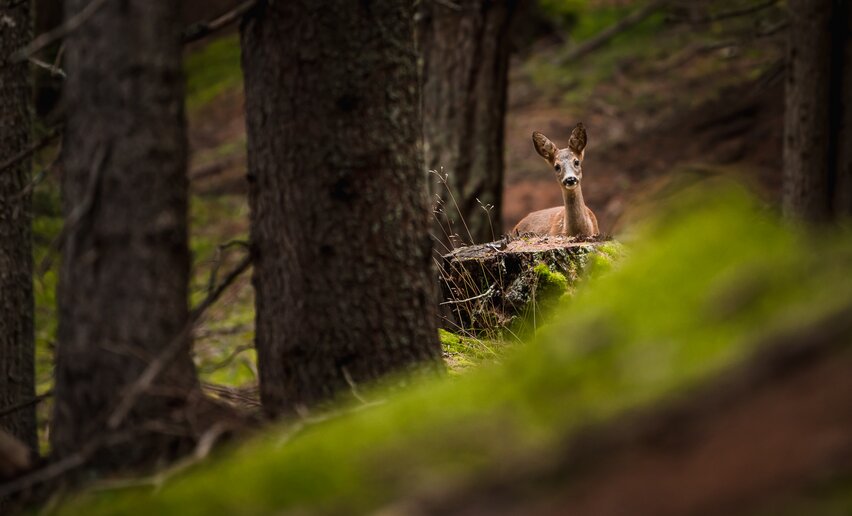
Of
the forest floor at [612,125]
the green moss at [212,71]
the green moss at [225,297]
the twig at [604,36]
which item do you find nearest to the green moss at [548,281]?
the green moss at [225,297]

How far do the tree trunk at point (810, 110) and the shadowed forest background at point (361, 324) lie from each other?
13.0ft

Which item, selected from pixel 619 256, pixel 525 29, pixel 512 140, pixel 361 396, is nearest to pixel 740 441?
pixel 361 396

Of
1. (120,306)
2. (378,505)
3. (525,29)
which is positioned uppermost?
(525,29)

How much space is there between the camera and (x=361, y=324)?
3.60 meters

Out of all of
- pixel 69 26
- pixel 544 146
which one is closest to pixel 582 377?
pixel 69 26

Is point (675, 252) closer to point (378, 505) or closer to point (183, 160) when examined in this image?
point (378, 505)

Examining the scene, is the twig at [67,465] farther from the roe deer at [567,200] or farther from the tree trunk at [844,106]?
the tree trunk at [844,106]

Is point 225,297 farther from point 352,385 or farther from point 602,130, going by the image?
point 602,130

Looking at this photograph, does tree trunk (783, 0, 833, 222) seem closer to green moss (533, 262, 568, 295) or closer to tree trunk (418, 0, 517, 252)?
tree trunk (418, 0, 517, 252)

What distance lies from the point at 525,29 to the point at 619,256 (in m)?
14.6

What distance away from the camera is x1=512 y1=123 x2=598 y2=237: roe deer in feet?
23.5

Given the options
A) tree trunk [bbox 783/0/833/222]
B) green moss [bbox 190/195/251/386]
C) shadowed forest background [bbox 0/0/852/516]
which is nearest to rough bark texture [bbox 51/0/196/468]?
shadowed forest background [bbox 0/0/852/516]

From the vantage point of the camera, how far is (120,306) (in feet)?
10.5

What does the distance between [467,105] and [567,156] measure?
2.24m
